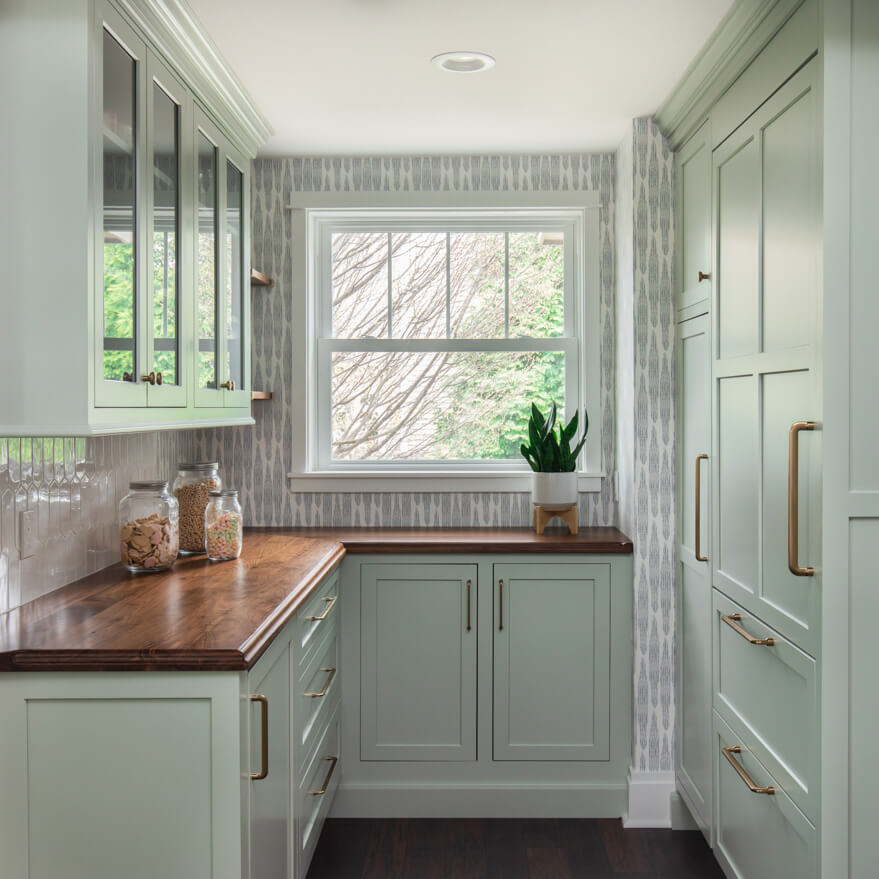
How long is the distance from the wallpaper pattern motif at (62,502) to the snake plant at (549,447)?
1.37 meters

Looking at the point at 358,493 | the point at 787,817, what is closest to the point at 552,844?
the point at 787,817

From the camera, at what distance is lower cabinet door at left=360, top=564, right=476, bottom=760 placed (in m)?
3.00

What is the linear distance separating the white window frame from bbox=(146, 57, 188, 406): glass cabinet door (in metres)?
1.13

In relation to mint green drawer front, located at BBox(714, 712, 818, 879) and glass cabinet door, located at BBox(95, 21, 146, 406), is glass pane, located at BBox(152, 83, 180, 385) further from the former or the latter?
mint green drawer front, located at BBox(714, 712, 818, 879)

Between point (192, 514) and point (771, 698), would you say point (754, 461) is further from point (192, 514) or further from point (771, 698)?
point (192, 514)

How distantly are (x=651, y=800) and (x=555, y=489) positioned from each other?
3.71ft

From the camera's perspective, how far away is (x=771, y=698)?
6.70 ft

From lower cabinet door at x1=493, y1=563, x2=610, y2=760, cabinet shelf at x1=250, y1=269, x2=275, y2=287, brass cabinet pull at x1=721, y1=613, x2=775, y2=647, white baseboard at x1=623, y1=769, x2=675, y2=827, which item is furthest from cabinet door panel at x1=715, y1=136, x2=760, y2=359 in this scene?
cabinet shelf at x1=250, y1=269, x2=275, y2=287

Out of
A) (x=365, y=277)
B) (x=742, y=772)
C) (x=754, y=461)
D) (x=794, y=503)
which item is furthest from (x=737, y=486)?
(x=365, y=277)

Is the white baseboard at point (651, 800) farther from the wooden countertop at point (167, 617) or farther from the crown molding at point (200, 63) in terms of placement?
the crown molding at point (200, 63)

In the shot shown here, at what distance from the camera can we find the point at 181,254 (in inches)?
87.7

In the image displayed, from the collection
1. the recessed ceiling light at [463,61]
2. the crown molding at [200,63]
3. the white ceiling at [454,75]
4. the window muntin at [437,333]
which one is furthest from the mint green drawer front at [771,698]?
the crown molding at [200,63]

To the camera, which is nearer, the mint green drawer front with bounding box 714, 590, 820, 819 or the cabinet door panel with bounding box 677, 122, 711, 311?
the mint green drawer front with bounding box 714, 590, 820, 819

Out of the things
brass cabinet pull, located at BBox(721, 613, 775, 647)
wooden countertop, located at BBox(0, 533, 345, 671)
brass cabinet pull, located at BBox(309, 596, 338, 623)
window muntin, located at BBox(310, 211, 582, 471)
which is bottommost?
brass cabinet pull, located at BBox(309, 596, 338, 623)
